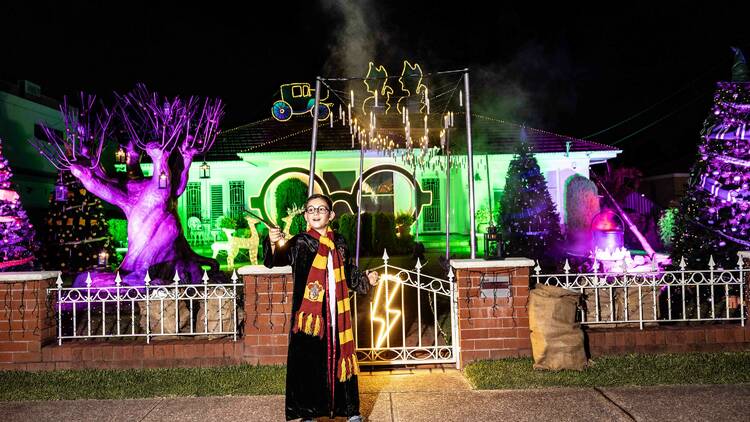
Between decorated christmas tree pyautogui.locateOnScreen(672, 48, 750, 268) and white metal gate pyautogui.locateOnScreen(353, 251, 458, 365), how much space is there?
11.8ft

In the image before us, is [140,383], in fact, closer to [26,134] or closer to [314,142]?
[314,142]

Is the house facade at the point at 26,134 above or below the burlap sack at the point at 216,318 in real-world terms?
above

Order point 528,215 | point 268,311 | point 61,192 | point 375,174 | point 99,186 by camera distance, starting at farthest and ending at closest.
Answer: point 375,174
point 61,192
point 528,215
point 99,186
point 268,311

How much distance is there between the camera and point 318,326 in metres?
3.86

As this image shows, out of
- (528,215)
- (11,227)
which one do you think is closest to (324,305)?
(11,227)

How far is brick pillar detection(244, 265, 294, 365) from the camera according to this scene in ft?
18.2

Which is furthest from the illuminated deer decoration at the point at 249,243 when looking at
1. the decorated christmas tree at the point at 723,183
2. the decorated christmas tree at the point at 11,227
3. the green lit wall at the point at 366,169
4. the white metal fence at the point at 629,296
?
the decorated christmas tree at the point at 723,183

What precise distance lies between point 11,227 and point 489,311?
9.97m

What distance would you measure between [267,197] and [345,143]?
3.35 metres

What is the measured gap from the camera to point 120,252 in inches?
676

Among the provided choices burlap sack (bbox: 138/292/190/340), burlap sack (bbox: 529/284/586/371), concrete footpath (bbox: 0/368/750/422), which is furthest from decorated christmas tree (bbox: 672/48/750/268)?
burlap sack (bbox: 138/292/190/340)

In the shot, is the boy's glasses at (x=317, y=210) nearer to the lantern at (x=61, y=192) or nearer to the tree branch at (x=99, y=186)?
the tree branch at (x=99, y=186)

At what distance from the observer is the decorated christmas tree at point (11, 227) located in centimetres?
1025

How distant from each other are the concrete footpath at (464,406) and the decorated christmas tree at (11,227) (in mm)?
6833
